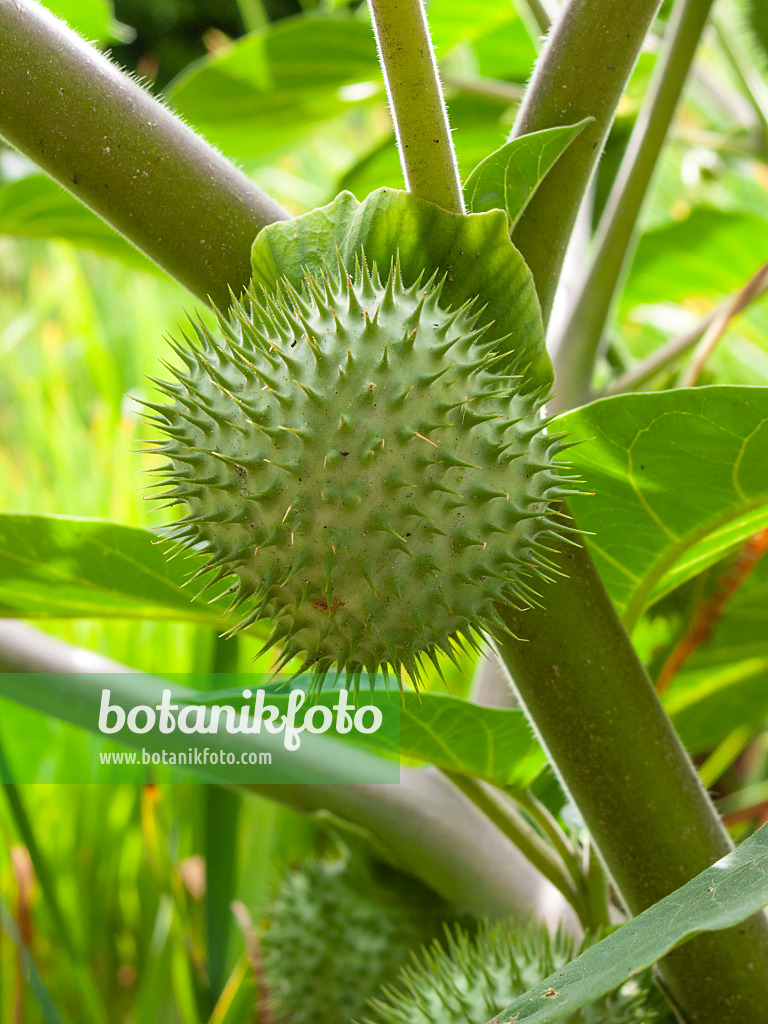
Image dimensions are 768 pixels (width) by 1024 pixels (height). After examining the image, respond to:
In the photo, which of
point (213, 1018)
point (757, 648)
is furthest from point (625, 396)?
point (213, 1018)

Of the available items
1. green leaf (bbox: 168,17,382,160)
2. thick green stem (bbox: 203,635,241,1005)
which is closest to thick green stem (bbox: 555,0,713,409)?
thick green stem (bbox: 203,635,241,1005)

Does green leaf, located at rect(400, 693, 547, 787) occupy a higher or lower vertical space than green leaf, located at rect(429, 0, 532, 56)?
lower

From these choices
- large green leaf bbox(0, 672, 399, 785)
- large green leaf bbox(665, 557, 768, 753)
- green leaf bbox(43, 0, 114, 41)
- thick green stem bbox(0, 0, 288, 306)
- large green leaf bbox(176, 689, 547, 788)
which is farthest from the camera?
green leaf bbox(43, 0, 114, 41)

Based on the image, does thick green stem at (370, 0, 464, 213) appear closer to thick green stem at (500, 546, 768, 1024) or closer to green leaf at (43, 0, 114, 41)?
thick green stem at (500, 546, 768, 1024)

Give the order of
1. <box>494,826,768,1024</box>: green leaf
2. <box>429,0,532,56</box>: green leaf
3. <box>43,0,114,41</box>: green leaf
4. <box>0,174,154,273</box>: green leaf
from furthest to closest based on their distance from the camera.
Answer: <box>429,0,532,56</box>: green leaf, <box>43,0,114,41</box>: green leaf, <box>0,174,154,273</box>: green leaf, <box>494,826,768,1024</box>: green leaf

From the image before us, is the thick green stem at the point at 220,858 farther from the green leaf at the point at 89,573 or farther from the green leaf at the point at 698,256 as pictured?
the green leaf at the point at 698,256

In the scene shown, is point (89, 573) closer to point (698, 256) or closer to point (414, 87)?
point (414, 87)
